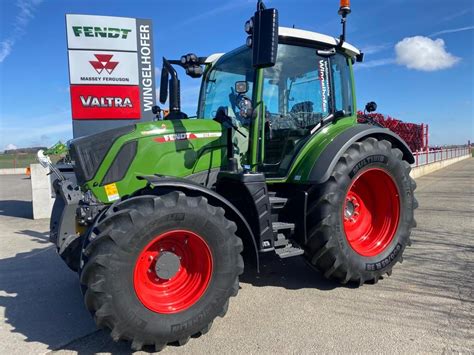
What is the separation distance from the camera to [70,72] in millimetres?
8922

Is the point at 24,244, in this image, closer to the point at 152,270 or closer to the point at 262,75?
the point at 152,270

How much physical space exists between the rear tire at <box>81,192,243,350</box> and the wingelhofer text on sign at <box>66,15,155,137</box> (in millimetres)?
6922

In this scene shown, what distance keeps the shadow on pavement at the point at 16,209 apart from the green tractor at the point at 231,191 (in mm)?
6764

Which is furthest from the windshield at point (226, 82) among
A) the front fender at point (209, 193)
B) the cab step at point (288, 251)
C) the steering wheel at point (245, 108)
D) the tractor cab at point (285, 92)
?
the cab step at point (288, 251)

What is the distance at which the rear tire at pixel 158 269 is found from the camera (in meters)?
2.73

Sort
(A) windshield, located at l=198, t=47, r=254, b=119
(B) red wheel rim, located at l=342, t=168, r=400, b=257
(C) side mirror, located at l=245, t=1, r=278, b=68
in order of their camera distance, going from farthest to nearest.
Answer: (B) red wheel rim, located at l=342, t=168, r=400, b=257 → (A) windshield, located at l=198, t=47, r=254, b=119 → (C) side mirror, located at l=245, t=1, r=278, b=68

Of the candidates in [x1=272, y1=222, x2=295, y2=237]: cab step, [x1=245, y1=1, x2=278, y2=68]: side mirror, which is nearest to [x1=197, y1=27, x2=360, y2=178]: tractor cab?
[x1=272, y1=222, x2=295, y2=237]: cab step

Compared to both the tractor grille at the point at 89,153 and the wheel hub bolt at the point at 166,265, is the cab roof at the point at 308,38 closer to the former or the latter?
the tractor grille at the point at 89,153

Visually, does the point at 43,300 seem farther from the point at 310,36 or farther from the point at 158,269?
the point at 310,36

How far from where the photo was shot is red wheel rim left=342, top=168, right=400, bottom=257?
4402 millimetres

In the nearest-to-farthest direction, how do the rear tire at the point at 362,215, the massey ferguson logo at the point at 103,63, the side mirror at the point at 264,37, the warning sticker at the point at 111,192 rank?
the side mirror at the point at 264,37
the warning sticker at the point at 111,192
the rear tire at the point at 362,215
the massey ferguson logo at the point at 103,63

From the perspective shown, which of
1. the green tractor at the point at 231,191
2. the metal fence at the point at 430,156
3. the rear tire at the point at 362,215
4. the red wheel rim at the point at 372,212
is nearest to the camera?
the green tractor at the point at 231,191

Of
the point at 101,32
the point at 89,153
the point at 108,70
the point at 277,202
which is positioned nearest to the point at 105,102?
the point at 108,70

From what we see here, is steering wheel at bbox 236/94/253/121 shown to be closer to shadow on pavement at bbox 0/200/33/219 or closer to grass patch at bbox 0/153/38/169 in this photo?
shadow on pavement at bbox 0/200/33/219
